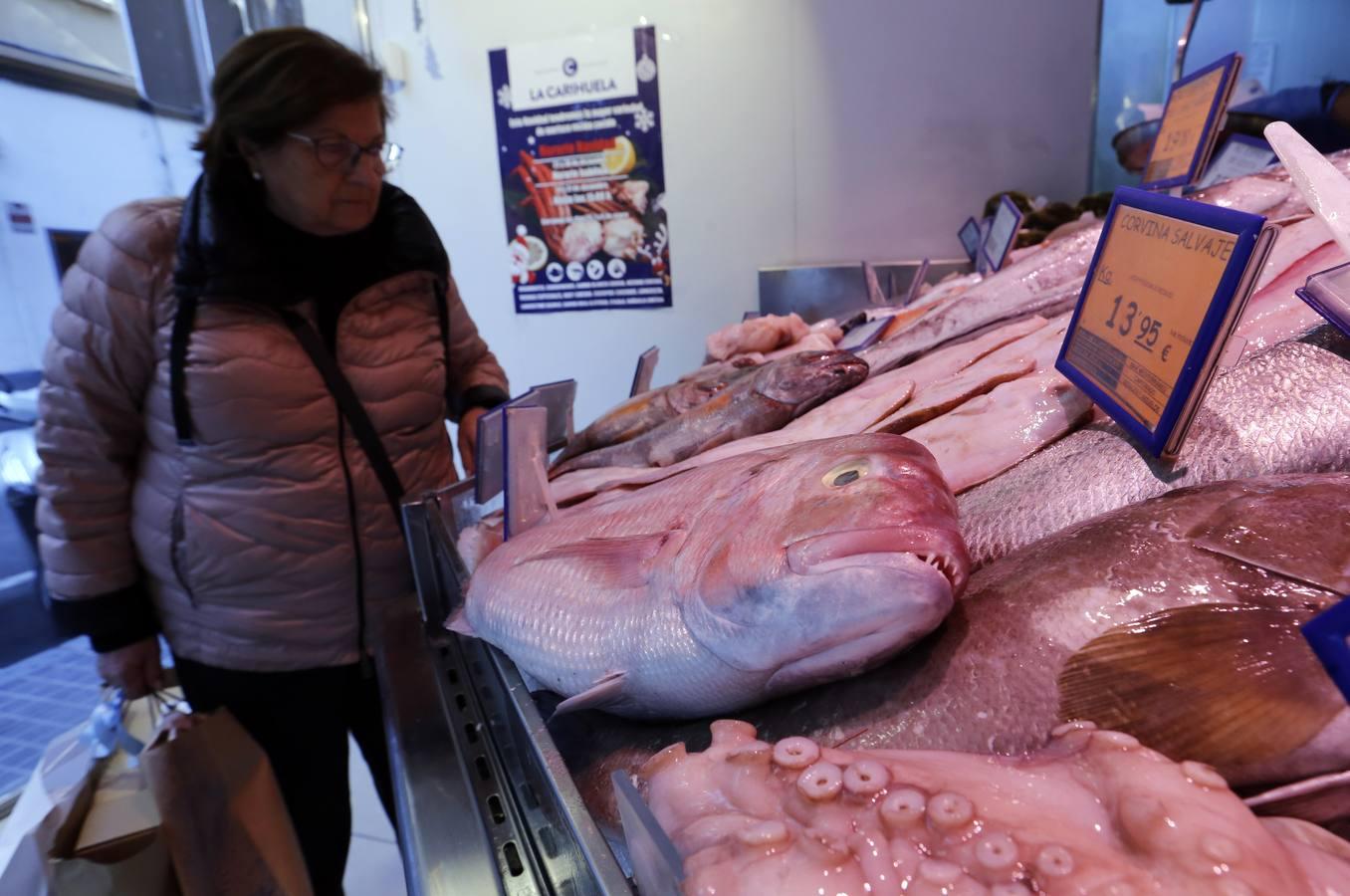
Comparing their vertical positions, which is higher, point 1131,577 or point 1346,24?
point 1346,24

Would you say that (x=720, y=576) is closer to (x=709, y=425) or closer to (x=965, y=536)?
(x=965, y=536)

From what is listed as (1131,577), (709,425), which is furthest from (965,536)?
(709,425)

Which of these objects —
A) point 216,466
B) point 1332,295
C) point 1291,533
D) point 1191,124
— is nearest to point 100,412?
point 216,466

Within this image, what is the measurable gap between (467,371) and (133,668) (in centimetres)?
103

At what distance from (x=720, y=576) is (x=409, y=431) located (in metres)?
1.33

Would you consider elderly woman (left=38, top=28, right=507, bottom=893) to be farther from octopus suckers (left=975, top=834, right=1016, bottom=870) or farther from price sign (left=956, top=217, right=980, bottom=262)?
price sign (left=956, top=217, right=980, bottom=262)

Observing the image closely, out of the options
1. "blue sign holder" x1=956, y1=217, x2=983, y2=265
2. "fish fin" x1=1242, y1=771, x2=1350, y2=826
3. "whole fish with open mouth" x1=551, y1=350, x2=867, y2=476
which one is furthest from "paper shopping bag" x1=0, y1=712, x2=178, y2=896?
"blue sign holder" x1=956, y1=217, x2=983, y2=265

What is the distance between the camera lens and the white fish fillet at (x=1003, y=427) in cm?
85

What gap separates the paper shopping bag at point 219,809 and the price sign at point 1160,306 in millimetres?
1720

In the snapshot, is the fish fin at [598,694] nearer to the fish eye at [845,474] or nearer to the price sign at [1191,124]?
the fish eye at [845,474]

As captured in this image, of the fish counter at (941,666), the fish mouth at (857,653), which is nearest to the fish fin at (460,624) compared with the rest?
the fish counter at (941,666)

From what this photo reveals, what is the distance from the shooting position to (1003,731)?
52 cm

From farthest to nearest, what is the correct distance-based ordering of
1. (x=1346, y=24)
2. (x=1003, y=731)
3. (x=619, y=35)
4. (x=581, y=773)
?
(x=1346, y=24) < (x=619, y=35) < (x=581, y=773) < (x=1003, y=731)

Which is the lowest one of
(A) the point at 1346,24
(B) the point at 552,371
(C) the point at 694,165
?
(B) the point at 552,371
